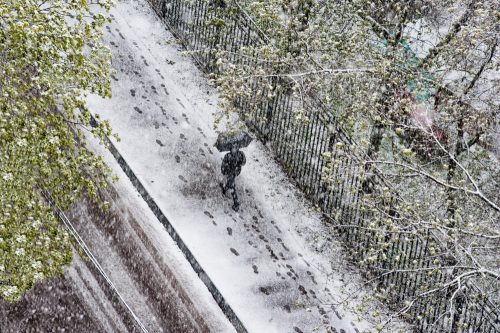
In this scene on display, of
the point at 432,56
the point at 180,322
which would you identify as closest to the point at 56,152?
the point at 180,322

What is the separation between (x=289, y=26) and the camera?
12.7 m

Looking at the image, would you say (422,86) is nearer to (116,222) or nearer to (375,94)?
(375,94)

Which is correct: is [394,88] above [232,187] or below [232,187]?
above

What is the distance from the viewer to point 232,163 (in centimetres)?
1249

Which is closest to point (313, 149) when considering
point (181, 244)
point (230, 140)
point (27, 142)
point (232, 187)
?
point (232, 187)

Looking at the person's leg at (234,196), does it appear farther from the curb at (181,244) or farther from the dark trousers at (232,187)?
the curb at (181,244)

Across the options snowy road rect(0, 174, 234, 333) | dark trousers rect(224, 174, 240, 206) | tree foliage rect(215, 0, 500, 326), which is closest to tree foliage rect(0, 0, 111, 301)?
snowy road rect(0, 174, 234, 333)

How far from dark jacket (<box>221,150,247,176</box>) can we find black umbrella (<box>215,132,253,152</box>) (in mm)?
274

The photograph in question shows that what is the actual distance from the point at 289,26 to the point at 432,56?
2729 millimetres

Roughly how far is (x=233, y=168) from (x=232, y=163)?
11cm

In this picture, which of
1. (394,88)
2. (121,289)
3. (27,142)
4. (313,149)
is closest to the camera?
(27,142)

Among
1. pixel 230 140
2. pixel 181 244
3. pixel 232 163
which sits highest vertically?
pixel 230 140

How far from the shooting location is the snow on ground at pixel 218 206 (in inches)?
457

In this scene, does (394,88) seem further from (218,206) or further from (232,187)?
(218,206)
